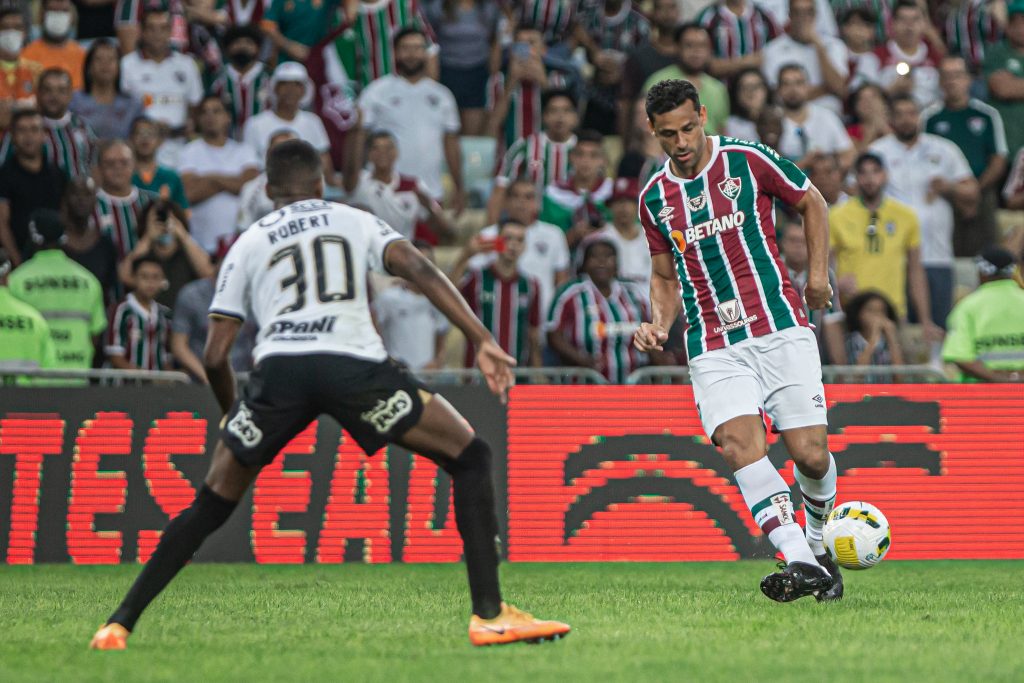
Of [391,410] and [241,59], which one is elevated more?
[241,59]

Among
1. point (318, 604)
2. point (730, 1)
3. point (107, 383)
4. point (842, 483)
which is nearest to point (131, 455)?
point (107, 383)

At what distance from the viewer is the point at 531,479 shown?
11430 millimetres

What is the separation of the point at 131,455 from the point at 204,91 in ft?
19.4

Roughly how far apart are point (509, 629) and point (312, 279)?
Result: 1.60 meters

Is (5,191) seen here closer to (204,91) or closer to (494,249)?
(204,91)

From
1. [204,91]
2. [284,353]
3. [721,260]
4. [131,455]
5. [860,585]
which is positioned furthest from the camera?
[204,91]

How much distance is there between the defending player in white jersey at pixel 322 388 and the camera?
20.2ft

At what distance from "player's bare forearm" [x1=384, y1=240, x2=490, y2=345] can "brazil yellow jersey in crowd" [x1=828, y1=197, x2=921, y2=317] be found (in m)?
8.67

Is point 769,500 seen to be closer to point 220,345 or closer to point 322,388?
point 322,388

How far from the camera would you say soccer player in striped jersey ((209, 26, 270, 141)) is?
15555mm

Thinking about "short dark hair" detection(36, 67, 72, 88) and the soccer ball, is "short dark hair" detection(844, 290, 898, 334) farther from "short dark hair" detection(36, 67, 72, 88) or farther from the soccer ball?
"short dark hair" detection(36, 67, 72, 88)

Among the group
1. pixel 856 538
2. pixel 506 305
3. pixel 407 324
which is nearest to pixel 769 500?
pixel 856 538

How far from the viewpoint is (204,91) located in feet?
53.0

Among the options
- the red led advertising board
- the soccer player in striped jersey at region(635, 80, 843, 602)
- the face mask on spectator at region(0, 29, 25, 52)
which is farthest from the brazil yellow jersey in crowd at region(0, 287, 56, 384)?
the soccer player in striped jersey at region(635, 80, 843, 602)
